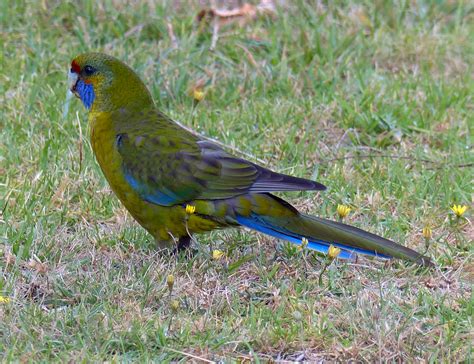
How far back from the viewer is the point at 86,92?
477 centimetres

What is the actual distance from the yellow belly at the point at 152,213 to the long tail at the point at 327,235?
22 cm

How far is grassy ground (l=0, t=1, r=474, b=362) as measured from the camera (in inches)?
146

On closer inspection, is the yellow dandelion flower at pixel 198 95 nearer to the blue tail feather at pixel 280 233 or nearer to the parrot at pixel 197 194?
the parrot at pixel 197 194

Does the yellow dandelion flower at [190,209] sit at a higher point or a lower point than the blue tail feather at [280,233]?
higher

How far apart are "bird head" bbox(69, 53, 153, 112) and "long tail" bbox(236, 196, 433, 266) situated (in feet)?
2.76

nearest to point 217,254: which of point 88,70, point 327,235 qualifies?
point 327,235

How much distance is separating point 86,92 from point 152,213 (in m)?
0.77

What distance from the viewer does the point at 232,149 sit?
5.43 m

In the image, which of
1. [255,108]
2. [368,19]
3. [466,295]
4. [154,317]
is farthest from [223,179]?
[368,19]

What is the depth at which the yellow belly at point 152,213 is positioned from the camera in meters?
4.38

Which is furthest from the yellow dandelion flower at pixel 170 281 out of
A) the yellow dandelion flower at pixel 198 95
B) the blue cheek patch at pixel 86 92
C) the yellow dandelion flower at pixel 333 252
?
the yellow dandelion flower at pixel 198 95

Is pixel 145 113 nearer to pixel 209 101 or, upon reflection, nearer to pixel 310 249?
pixel 310 249

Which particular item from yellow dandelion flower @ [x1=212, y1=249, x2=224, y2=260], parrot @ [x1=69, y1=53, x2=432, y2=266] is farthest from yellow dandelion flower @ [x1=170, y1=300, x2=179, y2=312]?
parrot @ [x1=69, y1=53, x2=432, y2=266]

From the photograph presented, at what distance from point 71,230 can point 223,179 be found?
2.83 feet
